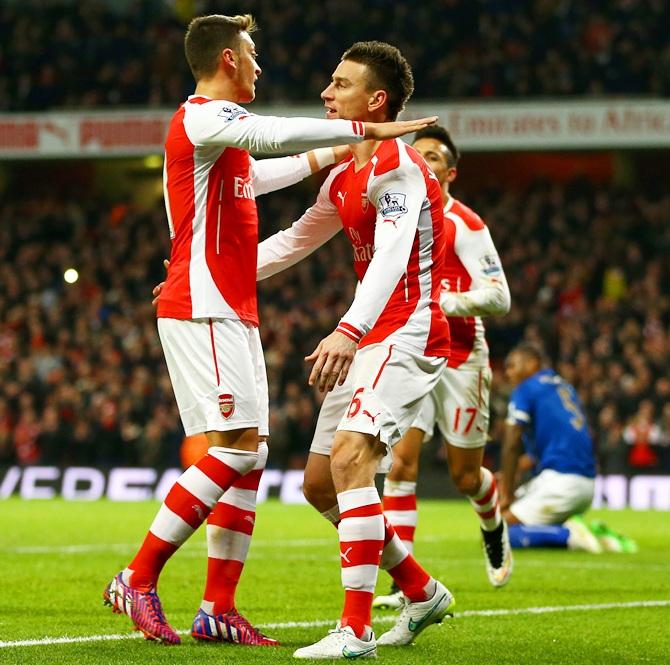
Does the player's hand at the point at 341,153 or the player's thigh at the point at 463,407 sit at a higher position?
the player's hand at the point at 341,153

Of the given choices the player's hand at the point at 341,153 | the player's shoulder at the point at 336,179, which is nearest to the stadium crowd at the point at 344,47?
the player's hand at the point at 341,153

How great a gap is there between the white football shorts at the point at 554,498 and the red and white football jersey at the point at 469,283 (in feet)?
12.5

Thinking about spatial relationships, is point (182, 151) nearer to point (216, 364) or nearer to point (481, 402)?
point (216, 364)

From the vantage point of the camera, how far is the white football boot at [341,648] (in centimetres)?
516

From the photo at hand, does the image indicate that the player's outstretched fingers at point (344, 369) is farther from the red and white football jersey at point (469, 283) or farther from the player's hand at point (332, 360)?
the red and white football jersey at point (469, 283)

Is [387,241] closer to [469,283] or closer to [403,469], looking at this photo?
[469,283]

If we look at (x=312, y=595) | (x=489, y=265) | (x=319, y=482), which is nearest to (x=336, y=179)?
(x=319, y=482)

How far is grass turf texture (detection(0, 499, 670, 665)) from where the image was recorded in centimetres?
545

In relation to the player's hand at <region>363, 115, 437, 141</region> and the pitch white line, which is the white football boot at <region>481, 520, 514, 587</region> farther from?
the player's hand at <region>363, 115, 437, 141</region>

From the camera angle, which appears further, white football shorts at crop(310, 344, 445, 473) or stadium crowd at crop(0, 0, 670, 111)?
stadium crowd at crop(0, 0, 670, 111)

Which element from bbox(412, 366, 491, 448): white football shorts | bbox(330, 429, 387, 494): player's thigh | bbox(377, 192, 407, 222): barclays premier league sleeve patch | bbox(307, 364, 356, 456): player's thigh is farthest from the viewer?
bbox(412, 366, 491, 448): white football shorts

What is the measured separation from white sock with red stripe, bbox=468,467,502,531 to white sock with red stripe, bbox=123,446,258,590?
2746 millimetres

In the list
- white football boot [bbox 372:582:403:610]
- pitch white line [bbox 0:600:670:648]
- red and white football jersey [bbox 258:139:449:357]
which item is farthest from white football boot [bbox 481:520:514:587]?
red and white football jersey [bbox 258:139:449:357]

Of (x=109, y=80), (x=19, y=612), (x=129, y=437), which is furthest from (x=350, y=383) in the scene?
(x=109, y=80)
